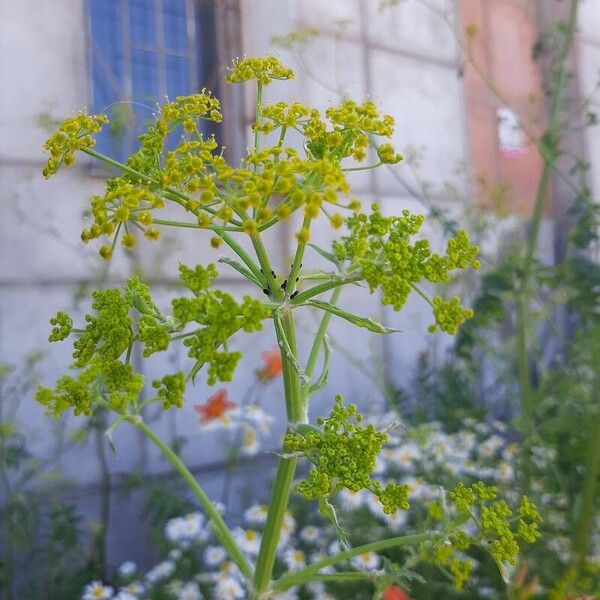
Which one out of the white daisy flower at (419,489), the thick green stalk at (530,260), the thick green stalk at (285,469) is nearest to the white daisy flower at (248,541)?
the white daisy flower at (419,489)

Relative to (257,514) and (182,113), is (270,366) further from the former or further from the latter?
(182,113)

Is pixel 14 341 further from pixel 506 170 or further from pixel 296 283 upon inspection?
pixel 506 170

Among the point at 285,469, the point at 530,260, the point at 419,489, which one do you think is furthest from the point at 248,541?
the point at 285,469

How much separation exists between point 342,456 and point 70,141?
33 cm

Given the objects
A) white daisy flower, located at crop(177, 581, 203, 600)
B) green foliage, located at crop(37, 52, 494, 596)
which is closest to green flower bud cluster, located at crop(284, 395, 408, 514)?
green foliage, located at crop(37, 52, 494, 596)

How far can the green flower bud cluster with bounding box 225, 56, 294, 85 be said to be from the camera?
2.42 feet

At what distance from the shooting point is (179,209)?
2.04 m

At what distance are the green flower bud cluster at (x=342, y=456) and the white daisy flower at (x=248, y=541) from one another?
3.78 ft

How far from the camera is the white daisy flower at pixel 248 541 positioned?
177 centimetres

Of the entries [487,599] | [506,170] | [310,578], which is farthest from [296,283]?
[506,170]

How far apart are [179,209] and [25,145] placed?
1.26ft

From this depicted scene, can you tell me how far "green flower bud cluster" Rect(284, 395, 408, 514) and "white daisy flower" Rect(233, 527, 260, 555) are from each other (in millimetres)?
1153

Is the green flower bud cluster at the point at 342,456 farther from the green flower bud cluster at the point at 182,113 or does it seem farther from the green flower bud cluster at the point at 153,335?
the green flower bud cluster at the point at 182,113

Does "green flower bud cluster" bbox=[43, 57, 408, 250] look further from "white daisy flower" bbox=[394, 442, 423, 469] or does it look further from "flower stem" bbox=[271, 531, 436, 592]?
"white daisy flower" bbox=[394, 442, 423, 469]
